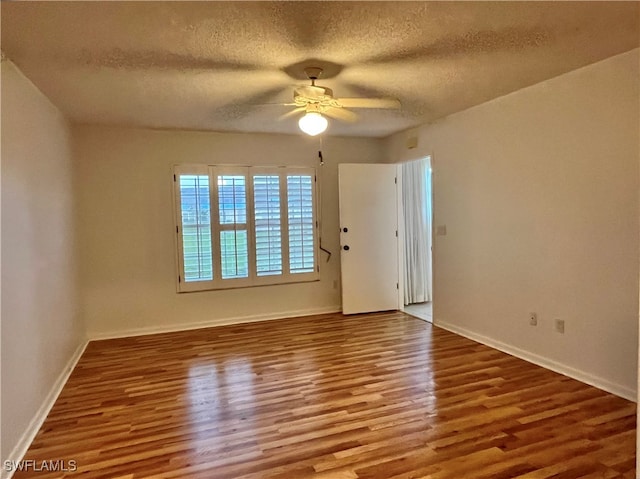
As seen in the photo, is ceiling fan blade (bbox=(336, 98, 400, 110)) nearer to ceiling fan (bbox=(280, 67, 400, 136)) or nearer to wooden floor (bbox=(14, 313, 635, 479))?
ceiling fan (bbox=(280, 67, 400, 136))

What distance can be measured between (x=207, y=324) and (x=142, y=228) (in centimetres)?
136

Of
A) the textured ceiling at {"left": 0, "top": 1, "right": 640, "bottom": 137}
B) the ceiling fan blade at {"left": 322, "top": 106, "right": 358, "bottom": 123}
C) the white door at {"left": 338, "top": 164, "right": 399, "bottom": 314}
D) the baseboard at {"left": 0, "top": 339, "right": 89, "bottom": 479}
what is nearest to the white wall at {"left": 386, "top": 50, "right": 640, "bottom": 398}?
the textured ceiling at {"left": 0, "top": 1, "right": 640, "bottom": 137}

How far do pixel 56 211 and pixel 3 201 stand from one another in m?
1.36

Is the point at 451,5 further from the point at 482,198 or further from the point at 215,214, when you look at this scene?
the point at 215,214

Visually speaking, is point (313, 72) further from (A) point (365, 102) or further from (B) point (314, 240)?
(B) point (314, 240)

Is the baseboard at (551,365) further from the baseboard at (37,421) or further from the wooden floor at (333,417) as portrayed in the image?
the baseboard at (37,421)

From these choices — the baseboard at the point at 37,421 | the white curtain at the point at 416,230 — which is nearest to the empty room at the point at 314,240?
the baseboard at the point at 37,421

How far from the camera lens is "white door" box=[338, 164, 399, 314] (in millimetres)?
5582

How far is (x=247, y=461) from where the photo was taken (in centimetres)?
233

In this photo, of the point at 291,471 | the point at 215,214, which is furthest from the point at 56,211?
the point at 291,471

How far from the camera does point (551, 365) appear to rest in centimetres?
354

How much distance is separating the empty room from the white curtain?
33 cm

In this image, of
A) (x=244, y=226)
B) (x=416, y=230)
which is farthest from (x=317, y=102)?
(x=416, y=230)

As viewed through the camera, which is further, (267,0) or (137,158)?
(137,158)
